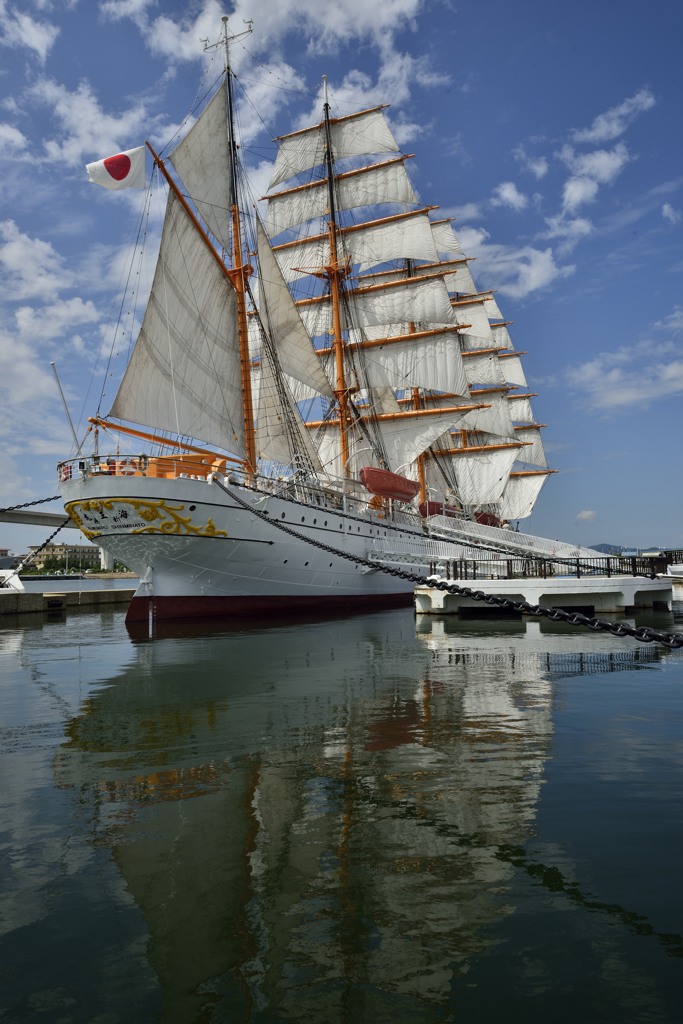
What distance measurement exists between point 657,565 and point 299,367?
21.5 m

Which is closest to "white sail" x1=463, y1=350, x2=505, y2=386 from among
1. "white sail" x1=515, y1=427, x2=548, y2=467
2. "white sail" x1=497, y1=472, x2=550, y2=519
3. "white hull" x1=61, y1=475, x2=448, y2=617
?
"white sail" x1=515, y1=427, x2=548, y2=467

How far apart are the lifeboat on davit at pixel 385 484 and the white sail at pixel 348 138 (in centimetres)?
2948

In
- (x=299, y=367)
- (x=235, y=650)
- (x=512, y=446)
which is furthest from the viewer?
(x=512, y=446)

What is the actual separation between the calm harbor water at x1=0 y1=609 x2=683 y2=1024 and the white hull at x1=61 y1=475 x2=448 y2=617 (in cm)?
1304

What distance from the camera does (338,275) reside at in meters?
48.9

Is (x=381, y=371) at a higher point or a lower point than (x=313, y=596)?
higher

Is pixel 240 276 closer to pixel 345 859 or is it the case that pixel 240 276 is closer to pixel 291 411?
pixel 291 411

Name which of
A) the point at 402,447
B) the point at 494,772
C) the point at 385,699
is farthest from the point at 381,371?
the point at 494,772

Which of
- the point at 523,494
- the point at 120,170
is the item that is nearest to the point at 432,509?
the point at 523,494

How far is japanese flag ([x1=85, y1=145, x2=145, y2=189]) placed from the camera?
21.0m

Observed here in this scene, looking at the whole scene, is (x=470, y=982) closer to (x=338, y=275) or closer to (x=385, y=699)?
(x=385, y=699)

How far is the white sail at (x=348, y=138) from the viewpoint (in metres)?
51.0

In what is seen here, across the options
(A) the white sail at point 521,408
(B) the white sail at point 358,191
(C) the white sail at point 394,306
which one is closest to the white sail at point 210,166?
(C) the white sail at point 394,306

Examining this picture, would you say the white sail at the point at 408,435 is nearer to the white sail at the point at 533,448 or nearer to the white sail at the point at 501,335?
the white sail at the point at 533,448
